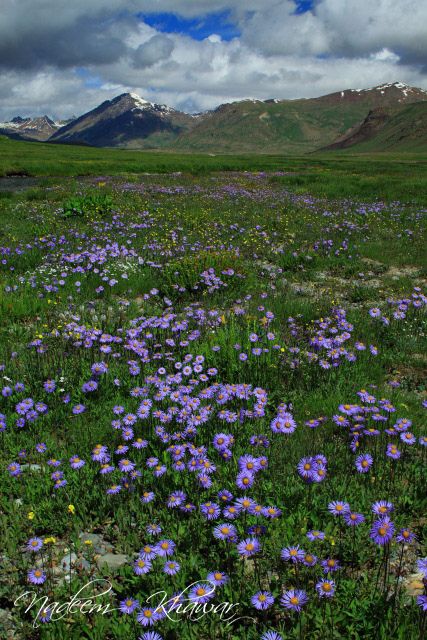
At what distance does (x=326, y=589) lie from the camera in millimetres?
2562

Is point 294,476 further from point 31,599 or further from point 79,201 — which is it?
point 79,201

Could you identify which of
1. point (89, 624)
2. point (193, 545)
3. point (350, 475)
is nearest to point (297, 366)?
point (350, 475)

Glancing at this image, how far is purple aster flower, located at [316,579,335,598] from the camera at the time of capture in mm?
2521

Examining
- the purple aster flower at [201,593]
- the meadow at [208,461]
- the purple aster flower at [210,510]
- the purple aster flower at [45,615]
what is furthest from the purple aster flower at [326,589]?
the purple aster flower at [45,615]

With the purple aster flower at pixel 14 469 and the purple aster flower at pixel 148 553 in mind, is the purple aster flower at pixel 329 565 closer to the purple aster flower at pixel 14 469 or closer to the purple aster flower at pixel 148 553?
the purple aster flower at pixel 148 553

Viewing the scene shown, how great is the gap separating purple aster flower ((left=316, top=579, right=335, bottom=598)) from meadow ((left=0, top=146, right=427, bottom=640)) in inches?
0.5

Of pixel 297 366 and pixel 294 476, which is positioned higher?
pixel 297 366

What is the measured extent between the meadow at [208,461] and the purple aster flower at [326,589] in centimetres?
1

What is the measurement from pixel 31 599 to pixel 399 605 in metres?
2.39

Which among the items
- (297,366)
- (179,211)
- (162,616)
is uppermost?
(179,211)

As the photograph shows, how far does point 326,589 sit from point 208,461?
131cm

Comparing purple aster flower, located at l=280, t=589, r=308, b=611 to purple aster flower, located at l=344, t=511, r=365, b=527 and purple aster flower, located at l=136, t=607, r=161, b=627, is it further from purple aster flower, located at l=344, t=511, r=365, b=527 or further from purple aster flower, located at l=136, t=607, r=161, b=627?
purple aster flower, located at l=136, t=607, r=161, b=627

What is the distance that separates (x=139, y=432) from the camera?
4375mm

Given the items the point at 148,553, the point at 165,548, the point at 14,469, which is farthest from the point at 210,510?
the point at 14,469
